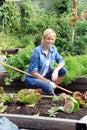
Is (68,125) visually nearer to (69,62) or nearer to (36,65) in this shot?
(36,65)

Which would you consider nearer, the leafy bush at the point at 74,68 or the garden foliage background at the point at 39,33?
the leafy bush at the point at 74,68

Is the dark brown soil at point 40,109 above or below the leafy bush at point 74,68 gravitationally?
above

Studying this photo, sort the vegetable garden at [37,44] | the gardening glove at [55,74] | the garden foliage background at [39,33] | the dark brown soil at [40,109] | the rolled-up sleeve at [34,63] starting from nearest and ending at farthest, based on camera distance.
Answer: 1. the dark brown soil at [40,109]
2. the vegetable garden at [37,44]
3. the rolled-up sleeve at [34,63]
4. the gardening glove at [55,74]
5. the garden foliage background at [39,33]

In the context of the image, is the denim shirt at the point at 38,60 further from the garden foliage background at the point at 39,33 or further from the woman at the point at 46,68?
the garden foliage background at the point at 39,33

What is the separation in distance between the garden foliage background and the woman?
1.29 ft

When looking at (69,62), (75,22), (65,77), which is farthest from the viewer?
(75,22)

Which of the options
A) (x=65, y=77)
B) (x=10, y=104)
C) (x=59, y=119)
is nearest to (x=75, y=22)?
(x=65, y=77)

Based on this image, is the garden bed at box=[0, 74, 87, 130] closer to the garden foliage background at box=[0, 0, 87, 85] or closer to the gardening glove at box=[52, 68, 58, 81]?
the gardening glove at box=[52, 68, 58, 81]

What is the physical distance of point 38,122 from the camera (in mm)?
4996

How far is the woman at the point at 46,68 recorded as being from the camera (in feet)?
22.7

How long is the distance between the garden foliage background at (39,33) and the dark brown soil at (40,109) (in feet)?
6.53

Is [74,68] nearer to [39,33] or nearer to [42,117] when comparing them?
[42,117]

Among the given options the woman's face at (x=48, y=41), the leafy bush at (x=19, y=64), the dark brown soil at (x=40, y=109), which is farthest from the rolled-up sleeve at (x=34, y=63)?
the dark brown soil at (x=40, y=109)

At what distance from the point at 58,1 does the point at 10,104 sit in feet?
30.6
